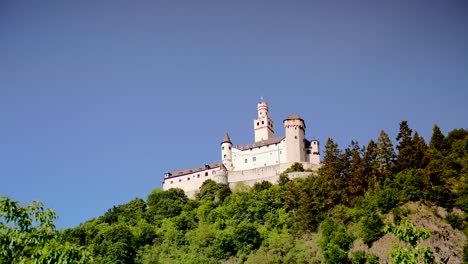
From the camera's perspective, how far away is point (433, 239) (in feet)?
148

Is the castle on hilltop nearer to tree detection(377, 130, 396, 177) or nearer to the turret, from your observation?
the turret

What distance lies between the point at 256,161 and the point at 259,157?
0.83 metres

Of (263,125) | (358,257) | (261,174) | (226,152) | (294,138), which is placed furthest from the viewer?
(263,125)

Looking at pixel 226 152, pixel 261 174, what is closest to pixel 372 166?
pixel 261 174

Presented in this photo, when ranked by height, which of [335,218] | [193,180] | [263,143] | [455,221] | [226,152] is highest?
[263,143]

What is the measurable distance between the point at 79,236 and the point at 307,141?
132 ft

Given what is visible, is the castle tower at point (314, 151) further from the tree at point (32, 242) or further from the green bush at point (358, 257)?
the tree at point (32, 242)

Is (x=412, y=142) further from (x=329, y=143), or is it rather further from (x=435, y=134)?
(x=329, y=143)

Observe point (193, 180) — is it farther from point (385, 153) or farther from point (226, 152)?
point (385, 153)

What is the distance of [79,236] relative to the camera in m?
74.2

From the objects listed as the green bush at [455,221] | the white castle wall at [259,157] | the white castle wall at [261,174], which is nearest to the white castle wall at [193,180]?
the white castle wall at [261,174]

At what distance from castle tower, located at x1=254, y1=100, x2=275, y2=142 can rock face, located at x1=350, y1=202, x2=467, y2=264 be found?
180 feet

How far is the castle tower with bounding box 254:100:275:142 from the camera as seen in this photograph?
10323 cm

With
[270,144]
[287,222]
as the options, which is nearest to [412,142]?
[287,222]
